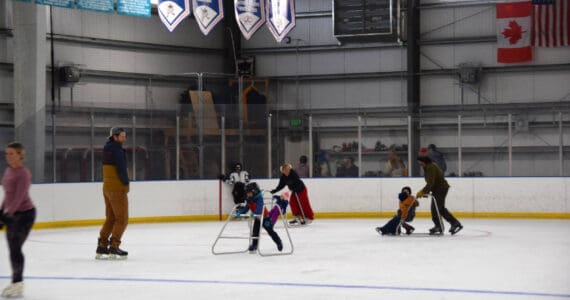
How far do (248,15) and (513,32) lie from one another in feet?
30.8

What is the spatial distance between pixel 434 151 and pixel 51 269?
477 inches

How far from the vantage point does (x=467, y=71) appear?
28.1 m

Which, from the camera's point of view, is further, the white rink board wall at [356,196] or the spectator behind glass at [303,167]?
the spectator behind glass at [303,167]

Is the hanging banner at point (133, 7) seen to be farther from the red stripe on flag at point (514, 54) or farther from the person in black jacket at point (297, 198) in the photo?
the red stripe on flag at point (514, 54)

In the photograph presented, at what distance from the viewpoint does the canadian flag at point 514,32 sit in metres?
27.5

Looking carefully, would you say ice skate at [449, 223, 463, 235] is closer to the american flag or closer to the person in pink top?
the person in pink top

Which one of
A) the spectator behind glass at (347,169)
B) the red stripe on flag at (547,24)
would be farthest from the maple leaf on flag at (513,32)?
the spectator behind glass at (347,169)

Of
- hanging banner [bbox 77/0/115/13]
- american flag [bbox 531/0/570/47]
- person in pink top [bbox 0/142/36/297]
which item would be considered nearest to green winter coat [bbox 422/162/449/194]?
hanging banner [bbox 77/0/115/13]

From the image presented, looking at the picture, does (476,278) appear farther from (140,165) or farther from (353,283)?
(140,165)

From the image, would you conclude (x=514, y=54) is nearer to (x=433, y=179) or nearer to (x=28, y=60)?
(x=433, y=179)

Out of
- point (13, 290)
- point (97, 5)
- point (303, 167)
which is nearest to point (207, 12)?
point (97, 5)

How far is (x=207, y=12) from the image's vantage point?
68.6 ft

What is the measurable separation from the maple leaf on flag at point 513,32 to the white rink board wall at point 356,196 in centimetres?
765

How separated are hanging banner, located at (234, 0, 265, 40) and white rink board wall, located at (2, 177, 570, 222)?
136 inches
